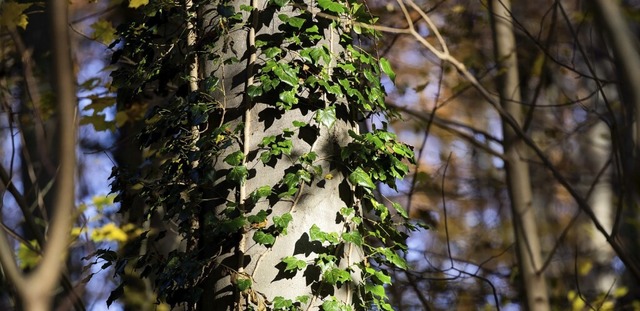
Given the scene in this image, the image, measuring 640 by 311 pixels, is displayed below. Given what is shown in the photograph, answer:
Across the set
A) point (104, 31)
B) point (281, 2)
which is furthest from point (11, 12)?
point (281, 2)

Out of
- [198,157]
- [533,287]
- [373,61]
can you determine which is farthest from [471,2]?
[198,157]

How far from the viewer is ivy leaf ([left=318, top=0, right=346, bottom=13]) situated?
2932 millimetres

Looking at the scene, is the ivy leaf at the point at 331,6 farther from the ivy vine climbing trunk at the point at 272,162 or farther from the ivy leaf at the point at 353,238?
the ivy leaf at the point at 353,238

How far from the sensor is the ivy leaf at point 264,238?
8.67 ft

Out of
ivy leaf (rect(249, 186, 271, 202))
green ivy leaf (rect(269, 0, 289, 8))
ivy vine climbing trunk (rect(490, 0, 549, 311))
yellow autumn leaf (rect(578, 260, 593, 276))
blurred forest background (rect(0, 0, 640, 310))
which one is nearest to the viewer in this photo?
ivy leaf (rect(249, 186, 271, 202))

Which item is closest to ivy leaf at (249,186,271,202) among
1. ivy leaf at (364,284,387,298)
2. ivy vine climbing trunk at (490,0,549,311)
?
ivy leaf at (364,284,387,298)

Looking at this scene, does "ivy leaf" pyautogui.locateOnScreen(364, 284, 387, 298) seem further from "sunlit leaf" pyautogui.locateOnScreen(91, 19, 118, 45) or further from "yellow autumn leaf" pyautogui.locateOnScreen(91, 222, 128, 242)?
"yellow autumn leaf" pyautogui.locateOnScreen(91, 222, 128, 242)

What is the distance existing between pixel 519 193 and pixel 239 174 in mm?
1885

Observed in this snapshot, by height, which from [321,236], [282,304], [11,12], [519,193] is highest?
[11,12]

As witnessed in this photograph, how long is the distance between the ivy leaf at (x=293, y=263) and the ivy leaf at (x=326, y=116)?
48 cm

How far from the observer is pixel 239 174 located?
8.97 ft

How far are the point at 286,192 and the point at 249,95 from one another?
0.36 metres

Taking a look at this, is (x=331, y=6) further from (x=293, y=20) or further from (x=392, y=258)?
(x=392, y=258)

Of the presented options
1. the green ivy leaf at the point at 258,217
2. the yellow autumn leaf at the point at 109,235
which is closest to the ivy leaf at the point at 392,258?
the green ivy leaf at the point at 258,217
